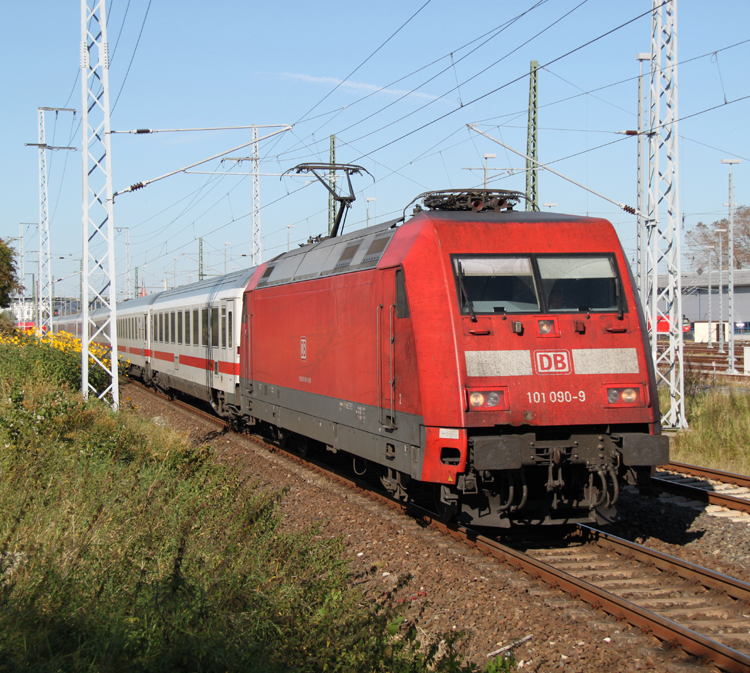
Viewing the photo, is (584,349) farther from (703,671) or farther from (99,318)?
(99,318)

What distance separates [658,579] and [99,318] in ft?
108

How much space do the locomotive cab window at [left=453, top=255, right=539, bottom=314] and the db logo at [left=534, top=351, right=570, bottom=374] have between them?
477mm

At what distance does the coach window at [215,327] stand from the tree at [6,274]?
26610 mm

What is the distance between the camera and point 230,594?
5285 mm

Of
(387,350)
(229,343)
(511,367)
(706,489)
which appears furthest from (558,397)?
(229,343)

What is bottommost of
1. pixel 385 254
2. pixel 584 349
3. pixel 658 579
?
pixel 658 579

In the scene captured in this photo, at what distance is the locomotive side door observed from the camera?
796 cm

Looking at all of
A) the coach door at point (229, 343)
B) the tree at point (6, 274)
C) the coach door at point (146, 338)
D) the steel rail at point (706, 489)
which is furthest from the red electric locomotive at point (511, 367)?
the tree at point (6, 274)

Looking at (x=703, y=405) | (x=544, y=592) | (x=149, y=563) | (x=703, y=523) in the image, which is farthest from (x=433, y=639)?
(x=703, y=405)

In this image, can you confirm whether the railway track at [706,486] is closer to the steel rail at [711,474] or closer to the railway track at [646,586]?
the steel rail at [711,474]

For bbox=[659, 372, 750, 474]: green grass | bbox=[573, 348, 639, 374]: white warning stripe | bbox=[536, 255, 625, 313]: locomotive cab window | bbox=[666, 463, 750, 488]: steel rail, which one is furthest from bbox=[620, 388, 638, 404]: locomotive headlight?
bbox=[659, 372, 750, 474]: green grass

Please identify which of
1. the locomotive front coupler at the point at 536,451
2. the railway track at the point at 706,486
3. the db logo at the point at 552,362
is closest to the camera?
the locomotive front coupler at the point at 536,451

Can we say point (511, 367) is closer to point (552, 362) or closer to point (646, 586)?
point (552, 362)

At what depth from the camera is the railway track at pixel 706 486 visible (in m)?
9.29
